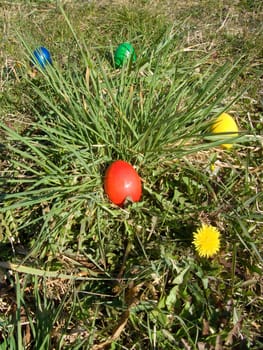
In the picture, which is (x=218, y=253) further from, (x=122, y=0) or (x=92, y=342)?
(x=122, y=0)

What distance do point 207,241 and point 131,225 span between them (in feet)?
1.19

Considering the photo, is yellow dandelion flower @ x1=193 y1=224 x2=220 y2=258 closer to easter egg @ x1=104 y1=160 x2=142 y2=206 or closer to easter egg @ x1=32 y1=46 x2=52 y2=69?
easter egg @ x1=104 y1=160 x2=142 y2=206

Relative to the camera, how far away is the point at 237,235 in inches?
68.6

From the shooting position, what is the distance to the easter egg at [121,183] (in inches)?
72.2

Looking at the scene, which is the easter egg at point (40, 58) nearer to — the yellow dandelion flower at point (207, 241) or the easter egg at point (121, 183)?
the easter egg at point (121, 183)

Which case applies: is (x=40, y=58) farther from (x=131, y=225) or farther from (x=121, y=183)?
(x=131, y=225)

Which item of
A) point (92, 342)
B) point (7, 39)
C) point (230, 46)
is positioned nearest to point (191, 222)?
point (92, 342)

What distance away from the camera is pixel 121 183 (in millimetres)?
1835

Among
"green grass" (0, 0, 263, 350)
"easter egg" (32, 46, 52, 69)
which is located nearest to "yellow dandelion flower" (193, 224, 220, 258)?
"green grass" (0, 0, 263, 350)

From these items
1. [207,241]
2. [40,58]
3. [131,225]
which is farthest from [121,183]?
[40,58]

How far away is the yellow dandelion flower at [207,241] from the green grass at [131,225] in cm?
6

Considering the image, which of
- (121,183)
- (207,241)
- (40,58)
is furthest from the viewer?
(40,58)

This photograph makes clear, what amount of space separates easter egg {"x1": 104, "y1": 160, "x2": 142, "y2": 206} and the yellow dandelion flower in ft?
1.11

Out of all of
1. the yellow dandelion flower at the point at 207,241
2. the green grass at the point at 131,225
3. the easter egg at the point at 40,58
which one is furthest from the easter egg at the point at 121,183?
the easter egg at the point at 40,58
